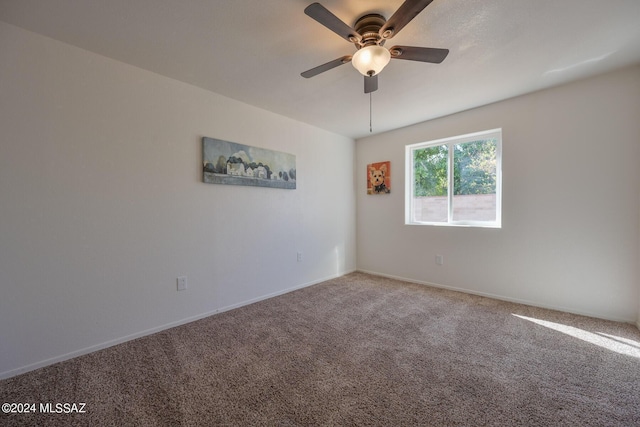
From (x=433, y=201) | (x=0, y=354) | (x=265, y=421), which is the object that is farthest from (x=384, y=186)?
(x=0, y=354)

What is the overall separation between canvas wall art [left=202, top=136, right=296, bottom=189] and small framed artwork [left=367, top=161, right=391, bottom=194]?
56.3 inches

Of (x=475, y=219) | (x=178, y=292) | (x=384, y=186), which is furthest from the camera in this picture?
(x=384, y=186)

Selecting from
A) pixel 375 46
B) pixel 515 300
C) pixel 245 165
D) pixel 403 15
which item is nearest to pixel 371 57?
pixel 375 46

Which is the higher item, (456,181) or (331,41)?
(331,41)

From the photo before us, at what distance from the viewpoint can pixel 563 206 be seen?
2.54m

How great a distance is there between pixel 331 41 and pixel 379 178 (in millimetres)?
2471

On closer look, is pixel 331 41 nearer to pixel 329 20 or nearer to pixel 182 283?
pixel 329 20

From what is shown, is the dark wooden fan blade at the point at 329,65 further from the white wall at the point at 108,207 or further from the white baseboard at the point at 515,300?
the white baseboard at the point at 515,300

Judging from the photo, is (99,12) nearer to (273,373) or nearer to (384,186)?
(273,373)

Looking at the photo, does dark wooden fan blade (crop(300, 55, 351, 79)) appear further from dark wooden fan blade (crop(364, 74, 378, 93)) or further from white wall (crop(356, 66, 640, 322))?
white wall (crop(356, 66, 640, 322))

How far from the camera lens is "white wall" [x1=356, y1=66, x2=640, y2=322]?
2279 millimetres

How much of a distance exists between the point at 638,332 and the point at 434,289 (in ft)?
5.56

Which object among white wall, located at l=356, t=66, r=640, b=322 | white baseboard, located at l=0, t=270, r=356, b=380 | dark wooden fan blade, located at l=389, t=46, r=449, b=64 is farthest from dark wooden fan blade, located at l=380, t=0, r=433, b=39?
white baseboard, located at l=0, t=270, r=356, b=380

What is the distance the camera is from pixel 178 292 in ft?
7.82
